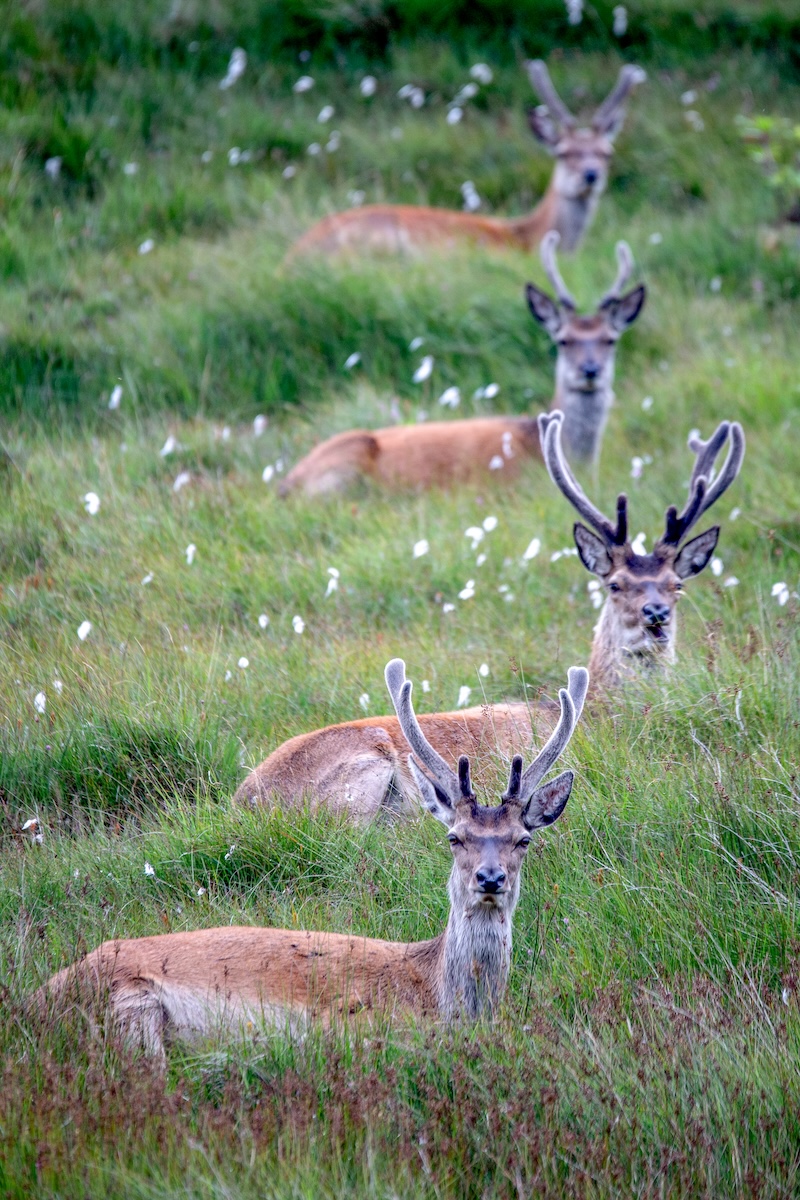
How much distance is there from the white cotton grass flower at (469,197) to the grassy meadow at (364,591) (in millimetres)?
125

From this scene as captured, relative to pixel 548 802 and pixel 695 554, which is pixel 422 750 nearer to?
pixel 548 802

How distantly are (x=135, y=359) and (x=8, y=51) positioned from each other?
4754mm

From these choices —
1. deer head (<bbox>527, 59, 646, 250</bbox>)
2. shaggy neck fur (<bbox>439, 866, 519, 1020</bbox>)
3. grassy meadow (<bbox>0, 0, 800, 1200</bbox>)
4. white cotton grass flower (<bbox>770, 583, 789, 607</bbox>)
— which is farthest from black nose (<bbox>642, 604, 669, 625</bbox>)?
deer head (<bbox>527, 59, 646, 250</bbox>)

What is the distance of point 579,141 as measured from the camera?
1245cm

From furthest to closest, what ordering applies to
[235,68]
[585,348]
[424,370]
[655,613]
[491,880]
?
[235,68] < [585,348] < [424,370] < [655,613] < [491,880]

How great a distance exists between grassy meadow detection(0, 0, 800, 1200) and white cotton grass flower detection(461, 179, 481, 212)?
0.13 metres

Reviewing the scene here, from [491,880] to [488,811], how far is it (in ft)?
0.83

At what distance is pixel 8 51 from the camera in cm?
1297

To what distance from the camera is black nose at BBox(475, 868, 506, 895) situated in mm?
4008

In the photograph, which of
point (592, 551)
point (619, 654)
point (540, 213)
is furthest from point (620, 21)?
point (619, 654)

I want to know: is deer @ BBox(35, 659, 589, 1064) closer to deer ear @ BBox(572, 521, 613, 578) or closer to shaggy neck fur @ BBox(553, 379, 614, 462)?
deer ear @ BBox(572, 521, 613, 578)

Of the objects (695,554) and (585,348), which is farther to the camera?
(585,348)

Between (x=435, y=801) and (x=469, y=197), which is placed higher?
(x=469, y=197)

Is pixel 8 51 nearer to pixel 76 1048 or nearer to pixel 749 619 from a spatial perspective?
pixel 749 619
